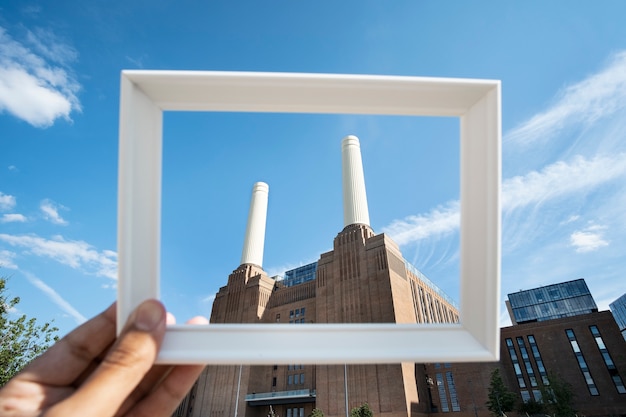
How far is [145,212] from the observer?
233cm

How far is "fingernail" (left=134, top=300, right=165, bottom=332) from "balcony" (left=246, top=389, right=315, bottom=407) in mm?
48469

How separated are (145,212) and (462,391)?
47903 mm

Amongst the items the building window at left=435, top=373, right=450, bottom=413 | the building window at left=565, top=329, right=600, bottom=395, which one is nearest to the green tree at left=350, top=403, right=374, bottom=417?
the building window at left=435, top=373, right=450, bottom=413

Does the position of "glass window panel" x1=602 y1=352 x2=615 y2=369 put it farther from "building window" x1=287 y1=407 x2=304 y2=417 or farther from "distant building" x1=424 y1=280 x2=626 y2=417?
"building window" x1=287 y1=407 x2=304 y2=417

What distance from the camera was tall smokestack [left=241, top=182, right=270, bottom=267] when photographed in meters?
62.8

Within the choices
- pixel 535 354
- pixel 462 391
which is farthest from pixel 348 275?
pixel 535 354

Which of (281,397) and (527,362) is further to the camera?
(527,362)

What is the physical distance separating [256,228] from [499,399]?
4523 centimetres

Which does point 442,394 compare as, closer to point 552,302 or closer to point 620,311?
point 620,311

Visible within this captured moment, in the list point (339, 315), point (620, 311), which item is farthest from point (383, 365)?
point (620, 311)

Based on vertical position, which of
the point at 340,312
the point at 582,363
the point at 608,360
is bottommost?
the point at 582,363

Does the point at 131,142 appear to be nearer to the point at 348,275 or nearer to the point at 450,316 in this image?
the point at 348,275

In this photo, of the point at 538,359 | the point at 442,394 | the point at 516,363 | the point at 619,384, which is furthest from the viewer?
the point at 516,363

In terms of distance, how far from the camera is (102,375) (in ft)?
6.59
